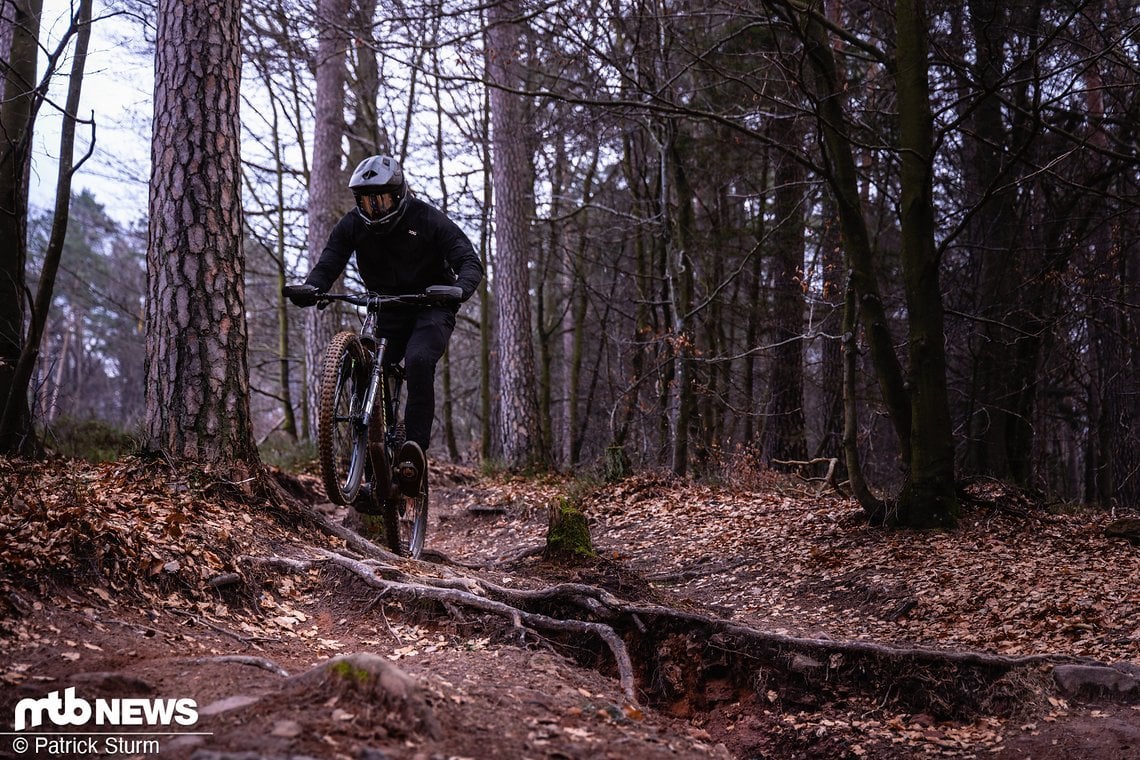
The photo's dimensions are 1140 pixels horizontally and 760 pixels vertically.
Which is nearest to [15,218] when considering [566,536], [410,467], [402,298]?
[402,298]

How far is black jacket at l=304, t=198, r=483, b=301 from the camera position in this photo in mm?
6121

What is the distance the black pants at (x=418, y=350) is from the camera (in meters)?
5.94

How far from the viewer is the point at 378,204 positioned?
5965 millimetres

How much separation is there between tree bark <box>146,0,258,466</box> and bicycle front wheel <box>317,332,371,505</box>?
2.47 ft

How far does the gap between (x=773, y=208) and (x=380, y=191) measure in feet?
35.0

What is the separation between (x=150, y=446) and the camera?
18.4ft

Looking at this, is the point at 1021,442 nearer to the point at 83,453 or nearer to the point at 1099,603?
the point at 1099,603

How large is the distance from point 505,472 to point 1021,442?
25.1ft

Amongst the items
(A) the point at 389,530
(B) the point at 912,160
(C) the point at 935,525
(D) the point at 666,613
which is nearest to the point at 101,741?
(D) the point at 666,613

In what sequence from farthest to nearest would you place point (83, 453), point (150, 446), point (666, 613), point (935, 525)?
point (83, 453) < point (935, 525) < point (150, 446) < point (666, 613)

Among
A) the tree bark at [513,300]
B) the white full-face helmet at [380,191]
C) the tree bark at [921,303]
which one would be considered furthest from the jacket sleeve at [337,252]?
the tree bark at [513,300]

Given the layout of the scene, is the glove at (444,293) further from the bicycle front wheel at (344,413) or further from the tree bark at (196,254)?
the tree bark at (196,254)

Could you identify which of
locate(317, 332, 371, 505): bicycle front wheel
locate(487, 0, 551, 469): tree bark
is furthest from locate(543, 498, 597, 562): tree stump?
locate(487, 0, 551, 469): tree bark

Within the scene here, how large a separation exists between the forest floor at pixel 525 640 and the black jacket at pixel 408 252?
5.81 ft
